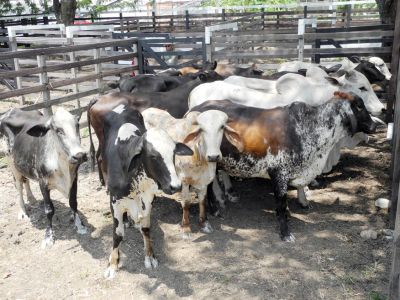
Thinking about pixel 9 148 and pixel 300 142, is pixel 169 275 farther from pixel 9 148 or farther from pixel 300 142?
pixel 9 148

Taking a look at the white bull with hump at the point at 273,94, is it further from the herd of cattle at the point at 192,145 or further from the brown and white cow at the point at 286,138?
the brown and white cow at the point at 286,138

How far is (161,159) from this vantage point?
13.5 feet

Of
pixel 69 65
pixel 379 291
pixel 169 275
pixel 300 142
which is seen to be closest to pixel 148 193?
pixel 169 275

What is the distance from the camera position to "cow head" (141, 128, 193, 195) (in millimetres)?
4090

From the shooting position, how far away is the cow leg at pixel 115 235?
4743 millimetres

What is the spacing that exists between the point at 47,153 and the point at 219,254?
223cm

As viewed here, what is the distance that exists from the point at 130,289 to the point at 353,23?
1800cm

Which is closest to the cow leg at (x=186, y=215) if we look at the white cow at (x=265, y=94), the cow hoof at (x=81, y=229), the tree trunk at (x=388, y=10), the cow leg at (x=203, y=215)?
the cow leg at (x=203, y=215)

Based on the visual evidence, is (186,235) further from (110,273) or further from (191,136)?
(191,136)

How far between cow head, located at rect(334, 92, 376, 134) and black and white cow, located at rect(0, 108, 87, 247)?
3.13m

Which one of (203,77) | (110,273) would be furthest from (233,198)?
(203,77)

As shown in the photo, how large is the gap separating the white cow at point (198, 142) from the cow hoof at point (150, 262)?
694 mm

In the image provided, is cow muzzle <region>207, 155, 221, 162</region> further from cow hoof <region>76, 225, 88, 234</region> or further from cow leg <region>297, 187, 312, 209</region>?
cow hoof <region>76, 225, 88, 234</region>

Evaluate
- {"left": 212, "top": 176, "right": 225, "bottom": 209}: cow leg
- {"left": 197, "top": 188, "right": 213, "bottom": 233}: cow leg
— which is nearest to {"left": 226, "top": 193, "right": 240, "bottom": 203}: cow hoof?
{"left": 212, "top": 176, "right": 225, "bottom": 209}: cow leg
